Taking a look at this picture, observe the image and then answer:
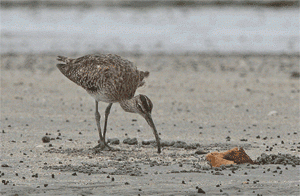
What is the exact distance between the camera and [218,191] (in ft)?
19.9

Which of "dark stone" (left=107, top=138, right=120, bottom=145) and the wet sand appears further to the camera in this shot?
"dark stone" (left=107, top=138, right=120, bottom=145)

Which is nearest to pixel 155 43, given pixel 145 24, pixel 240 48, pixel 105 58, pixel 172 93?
pixel 240 48

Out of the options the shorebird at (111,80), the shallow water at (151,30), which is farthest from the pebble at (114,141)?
the shallow water at (151,30)

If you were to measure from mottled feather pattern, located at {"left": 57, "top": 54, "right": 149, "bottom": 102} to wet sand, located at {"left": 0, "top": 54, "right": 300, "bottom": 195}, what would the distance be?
91 centimetres

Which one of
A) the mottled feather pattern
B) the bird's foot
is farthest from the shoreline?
the bird's foot

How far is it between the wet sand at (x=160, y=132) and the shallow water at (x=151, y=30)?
7158 millimetres

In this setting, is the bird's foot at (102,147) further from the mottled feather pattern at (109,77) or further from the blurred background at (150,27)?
the blurred background at (150,27)

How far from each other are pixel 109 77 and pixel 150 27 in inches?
1002

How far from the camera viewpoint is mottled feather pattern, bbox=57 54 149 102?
26.7 ft

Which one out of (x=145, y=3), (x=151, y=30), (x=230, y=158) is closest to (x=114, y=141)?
(x=230, y=158)

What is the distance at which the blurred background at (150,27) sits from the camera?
26.3m

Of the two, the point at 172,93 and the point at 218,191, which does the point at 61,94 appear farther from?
the point at 218,191

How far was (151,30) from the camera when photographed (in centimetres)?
3212

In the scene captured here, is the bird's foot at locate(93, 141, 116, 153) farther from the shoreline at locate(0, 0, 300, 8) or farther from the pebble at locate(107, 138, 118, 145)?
the shoreline at locate(0, 0, 300, 8)
